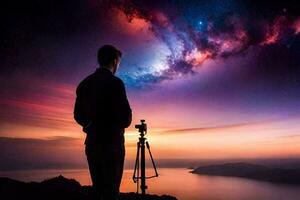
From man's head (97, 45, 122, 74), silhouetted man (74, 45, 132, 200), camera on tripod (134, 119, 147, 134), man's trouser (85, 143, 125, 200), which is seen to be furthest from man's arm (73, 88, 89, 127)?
camera on tripod (134, 119, 147, 134)

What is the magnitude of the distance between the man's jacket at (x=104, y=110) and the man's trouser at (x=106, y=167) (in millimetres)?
69

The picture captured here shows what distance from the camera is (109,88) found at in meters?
2.80

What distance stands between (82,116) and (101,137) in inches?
15.1

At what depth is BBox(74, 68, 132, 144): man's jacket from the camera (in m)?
2.66

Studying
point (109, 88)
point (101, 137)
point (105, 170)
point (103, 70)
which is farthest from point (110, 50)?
point (105, 170)

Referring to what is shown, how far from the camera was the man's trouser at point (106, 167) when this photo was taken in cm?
263

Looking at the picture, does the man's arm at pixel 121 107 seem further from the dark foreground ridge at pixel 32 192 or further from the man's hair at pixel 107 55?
the dark foreground ridge at pixel 32 192

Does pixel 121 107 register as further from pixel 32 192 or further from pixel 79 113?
pixel 32 192

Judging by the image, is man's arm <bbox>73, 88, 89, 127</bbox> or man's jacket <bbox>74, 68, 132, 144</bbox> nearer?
man's jacket <bbox>74, 68, 132, 144</bbox>

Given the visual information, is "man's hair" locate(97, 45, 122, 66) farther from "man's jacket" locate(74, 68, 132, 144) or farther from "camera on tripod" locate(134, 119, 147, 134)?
"camera on tripod" locate(134, 119, 147, 134)

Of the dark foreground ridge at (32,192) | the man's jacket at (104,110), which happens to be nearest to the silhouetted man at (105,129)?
the man's jacket at (104,110)

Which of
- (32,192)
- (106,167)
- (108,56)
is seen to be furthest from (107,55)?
(32,192)

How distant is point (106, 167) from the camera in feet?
8.64

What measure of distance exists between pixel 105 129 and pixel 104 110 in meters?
0.20
